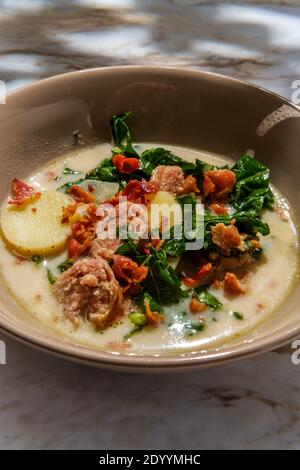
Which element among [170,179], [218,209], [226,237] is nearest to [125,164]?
[170,179]

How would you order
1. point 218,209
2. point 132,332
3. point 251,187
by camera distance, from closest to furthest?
point 132,332
point 218,209
point 251,187

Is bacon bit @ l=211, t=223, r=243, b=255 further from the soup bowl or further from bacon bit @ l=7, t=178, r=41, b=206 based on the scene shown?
bacon bit @ l=7, t=178, r=41, b=206

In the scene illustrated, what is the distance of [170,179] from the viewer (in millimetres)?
2830

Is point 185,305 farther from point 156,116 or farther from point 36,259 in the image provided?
point 156,116

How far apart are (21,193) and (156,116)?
0.94 meters

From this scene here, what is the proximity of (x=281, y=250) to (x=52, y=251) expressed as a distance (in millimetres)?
1071

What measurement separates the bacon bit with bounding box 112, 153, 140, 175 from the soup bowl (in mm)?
330

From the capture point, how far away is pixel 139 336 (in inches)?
87.0

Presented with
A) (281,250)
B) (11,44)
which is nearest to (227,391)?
(281,250)

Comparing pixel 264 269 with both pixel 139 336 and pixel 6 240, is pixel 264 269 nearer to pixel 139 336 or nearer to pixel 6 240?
pixel 139 336

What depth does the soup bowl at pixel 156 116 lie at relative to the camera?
2949 millimetres

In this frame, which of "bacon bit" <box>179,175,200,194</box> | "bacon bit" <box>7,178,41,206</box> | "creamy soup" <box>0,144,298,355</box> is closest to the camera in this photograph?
"creamy soup" <box>0,144,298,355</box>

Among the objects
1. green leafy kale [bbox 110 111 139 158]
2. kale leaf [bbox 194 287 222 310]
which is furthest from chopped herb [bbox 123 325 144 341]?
green leafy kale [bbox 110 111 139 158]

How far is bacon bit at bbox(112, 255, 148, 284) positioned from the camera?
2.33 meters
